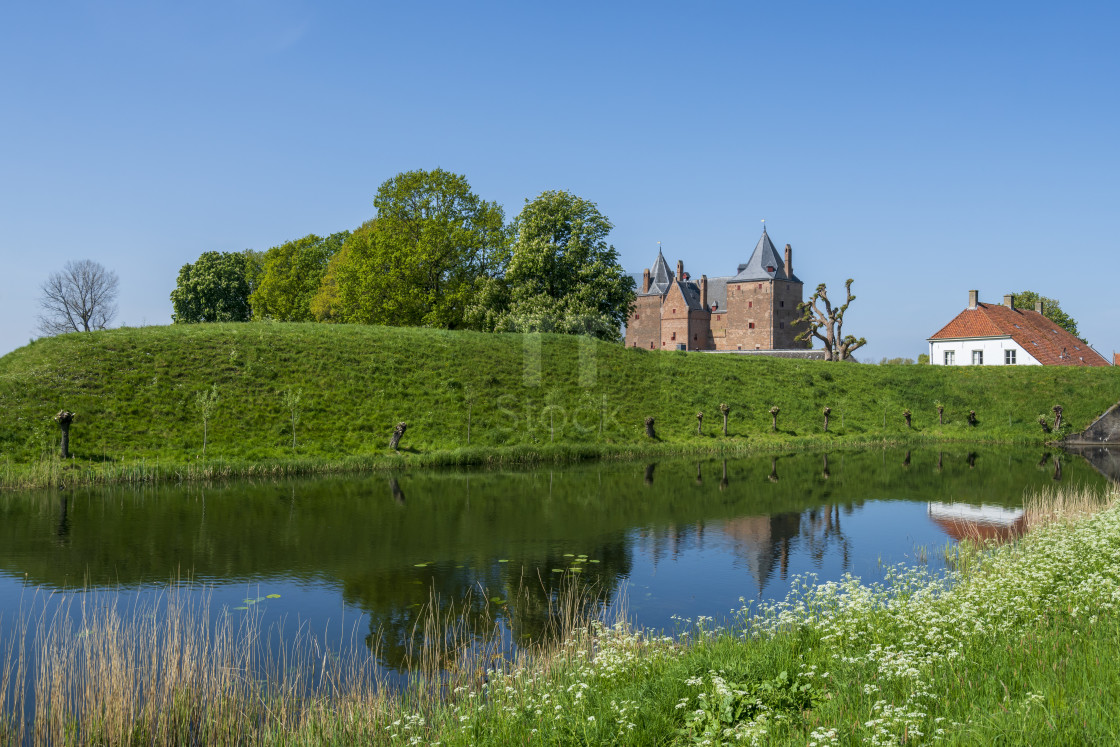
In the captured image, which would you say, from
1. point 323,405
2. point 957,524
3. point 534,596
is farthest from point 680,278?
point 534,596

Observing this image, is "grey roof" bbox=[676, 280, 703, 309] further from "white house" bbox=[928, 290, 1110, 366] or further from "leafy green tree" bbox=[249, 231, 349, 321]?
"leafy green tree" bbox=[249, 231, 349, 321]

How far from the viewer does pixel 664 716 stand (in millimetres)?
6637

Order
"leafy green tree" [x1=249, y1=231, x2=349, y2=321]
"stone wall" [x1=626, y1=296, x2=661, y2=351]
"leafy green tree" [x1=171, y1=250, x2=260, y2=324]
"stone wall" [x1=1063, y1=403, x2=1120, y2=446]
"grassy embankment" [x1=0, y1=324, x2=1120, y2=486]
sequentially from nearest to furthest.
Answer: "grassy embankment" [x1=0, y1=324, x2=1120, y2=486] < "stone wall" [x1=1063, y1=403, x2=1120, y2=446] < "leafy green tree" [x1=249, y1=231, x2=349, y2=321] < "leafy green tree" [x1=171, y1=250, x2=260, y2=324] < "stone wall" [x1=626, y1=296, x2=661, y2=351]

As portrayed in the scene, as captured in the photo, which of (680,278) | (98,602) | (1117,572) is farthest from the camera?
(680,278)

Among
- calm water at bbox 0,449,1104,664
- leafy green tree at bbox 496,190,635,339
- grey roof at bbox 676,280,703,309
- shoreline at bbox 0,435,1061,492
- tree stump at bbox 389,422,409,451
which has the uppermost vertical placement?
grey roof at bbox 676,280,703,309

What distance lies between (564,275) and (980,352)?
38.5 m

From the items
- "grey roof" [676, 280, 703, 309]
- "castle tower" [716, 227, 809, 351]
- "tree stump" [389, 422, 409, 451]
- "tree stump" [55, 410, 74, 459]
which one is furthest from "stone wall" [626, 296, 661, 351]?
"tree stump" [55, 410, 74, 459]

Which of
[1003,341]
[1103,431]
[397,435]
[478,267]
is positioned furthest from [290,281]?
[1103,431]

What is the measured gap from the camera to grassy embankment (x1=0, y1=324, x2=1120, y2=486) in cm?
2925

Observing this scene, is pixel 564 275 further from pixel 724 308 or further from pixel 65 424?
pixel 724 308

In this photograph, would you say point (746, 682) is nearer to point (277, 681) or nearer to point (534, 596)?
point (277, 681)

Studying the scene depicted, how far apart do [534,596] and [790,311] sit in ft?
308

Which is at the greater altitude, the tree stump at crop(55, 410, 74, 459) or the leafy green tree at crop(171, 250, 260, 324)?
the leafy green tree at crop(171, 250, 260, 324)

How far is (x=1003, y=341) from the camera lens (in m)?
64.9
